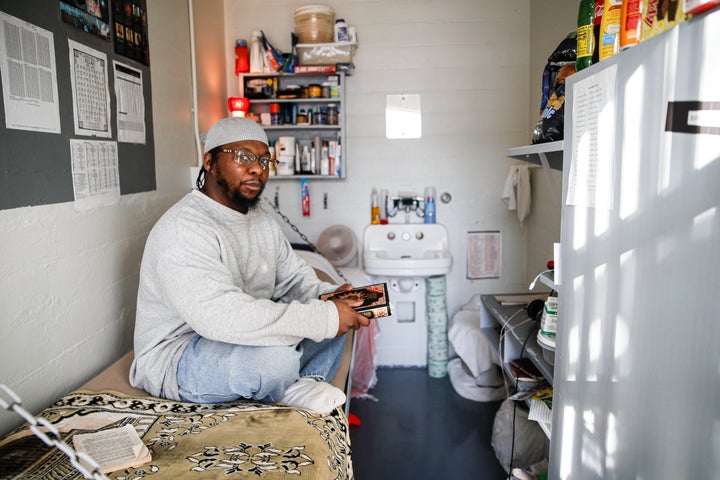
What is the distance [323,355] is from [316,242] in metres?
1.71

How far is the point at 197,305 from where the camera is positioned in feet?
5.62

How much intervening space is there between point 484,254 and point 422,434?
4.72 feet

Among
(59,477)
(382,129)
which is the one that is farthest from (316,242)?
(59,477)

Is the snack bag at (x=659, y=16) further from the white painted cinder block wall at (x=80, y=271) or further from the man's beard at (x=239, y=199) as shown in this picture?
the white painted cinder block wall at (x=80, y=271)

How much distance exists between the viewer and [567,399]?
1550 mm

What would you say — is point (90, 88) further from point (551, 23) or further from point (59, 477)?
point (551, 23)

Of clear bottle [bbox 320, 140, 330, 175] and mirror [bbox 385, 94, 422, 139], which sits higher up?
mirror [bbox 385, 94, 422, 139]

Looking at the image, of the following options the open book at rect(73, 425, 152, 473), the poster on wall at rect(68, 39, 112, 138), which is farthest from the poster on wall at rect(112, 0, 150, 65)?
the open book at rect(73, 425, 152, 473)

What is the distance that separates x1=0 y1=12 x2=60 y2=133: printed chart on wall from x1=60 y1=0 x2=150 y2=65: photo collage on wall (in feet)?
0.57

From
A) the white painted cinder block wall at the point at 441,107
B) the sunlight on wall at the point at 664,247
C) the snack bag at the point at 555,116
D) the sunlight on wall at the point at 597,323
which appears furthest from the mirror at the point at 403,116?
the sunlight on wall at the point at 664,247

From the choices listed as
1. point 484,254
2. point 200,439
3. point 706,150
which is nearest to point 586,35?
point 706,150

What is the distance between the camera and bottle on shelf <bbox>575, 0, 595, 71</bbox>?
1508 millimetres

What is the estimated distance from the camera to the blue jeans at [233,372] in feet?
5.69

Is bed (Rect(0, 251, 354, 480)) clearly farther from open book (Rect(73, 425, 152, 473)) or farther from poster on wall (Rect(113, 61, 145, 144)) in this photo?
poster on wall (Rect(113, 61, 145, 144))
